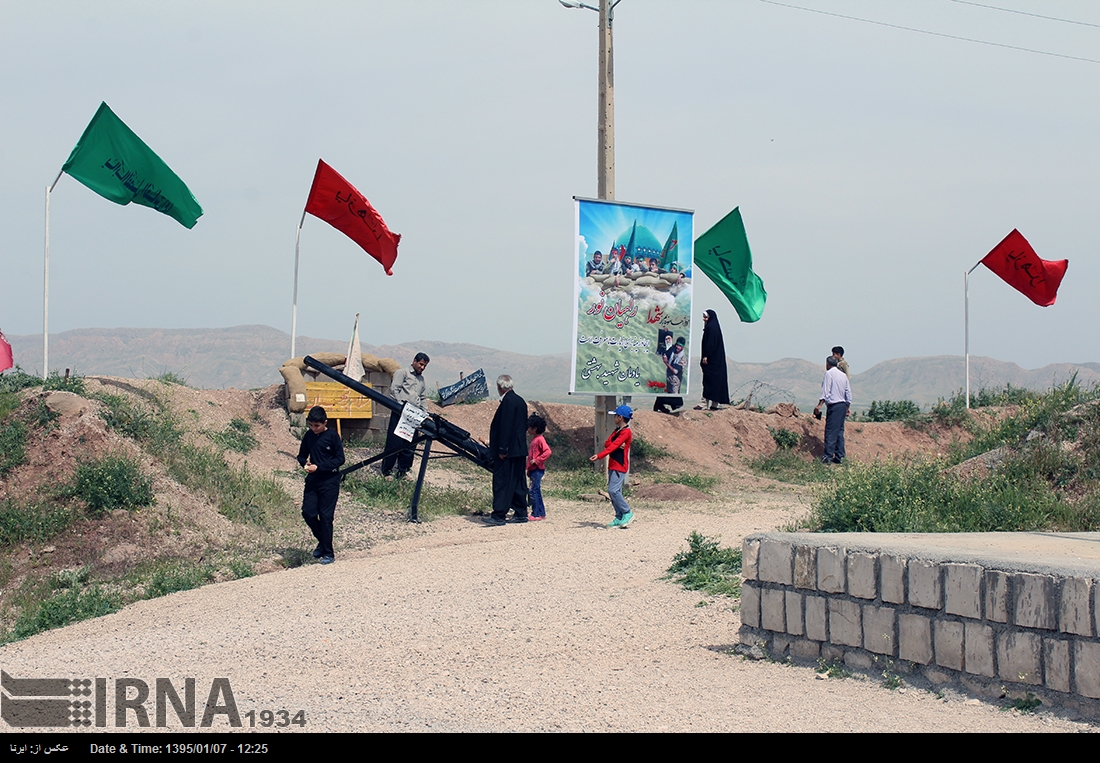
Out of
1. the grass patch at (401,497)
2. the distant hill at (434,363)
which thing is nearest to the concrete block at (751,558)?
the grass patch at (401,497)

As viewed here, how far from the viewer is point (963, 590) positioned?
15.0ft

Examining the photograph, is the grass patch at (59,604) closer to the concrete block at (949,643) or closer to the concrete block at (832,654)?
the concrete block at (832,654)

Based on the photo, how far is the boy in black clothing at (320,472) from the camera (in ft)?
30.1

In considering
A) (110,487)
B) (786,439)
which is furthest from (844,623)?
(786,439)

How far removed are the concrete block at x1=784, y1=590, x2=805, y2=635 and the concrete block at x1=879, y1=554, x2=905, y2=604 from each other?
51 cm

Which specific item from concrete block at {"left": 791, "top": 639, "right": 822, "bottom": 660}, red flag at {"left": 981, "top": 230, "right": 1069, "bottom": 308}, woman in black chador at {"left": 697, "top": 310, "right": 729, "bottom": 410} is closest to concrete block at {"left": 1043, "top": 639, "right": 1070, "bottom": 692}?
concrete block at {"left": 791, "top": 639, "right": 822, "bottom": 660}

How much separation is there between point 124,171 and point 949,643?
13.0m

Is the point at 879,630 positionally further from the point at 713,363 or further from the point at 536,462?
the point at 713,363

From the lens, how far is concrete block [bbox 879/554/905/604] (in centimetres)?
481

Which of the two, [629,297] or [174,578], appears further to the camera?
[629,297]

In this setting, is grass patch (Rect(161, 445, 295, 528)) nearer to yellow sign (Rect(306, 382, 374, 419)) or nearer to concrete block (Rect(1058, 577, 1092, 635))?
yellow sign (Rect(306, 382, 374, 419))

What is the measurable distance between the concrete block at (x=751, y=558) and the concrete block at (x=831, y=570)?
0.41 m
